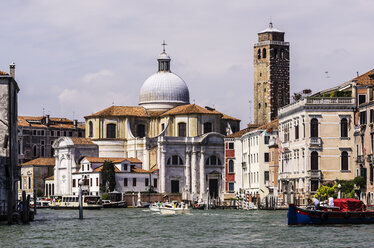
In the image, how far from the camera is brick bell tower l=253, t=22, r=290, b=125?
97938 mm

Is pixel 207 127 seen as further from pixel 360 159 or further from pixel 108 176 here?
pixel 360 159

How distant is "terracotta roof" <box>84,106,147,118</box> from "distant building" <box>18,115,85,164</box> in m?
18.1

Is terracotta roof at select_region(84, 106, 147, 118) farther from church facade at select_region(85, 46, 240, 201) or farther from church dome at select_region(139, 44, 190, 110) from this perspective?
church dome at select_region(139, 44, 190, 110)

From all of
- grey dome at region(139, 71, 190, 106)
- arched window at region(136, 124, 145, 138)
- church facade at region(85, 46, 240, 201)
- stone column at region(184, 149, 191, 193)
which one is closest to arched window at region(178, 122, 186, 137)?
church facade at region(85, 46, 240, 201)

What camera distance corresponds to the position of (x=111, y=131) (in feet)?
355

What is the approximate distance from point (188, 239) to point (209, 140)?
64.0 meters

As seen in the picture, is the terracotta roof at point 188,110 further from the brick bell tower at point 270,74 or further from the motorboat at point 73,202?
the motorboat at point 73,202

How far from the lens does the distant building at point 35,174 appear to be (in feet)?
373

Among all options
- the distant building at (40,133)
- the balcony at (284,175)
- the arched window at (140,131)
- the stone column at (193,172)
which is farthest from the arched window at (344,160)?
the distant building at (40,133)

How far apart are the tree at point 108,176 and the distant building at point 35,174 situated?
1608cm

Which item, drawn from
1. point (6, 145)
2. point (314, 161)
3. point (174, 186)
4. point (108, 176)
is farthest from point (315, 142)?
point (174, 186)

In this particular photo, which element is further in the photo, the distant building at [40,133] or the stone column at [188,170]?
the distant building at [40,133]

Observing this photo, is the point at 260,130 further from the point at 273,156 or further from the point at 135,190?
the point at 135,190

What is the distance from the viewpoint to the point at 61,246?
3834 centimetres
